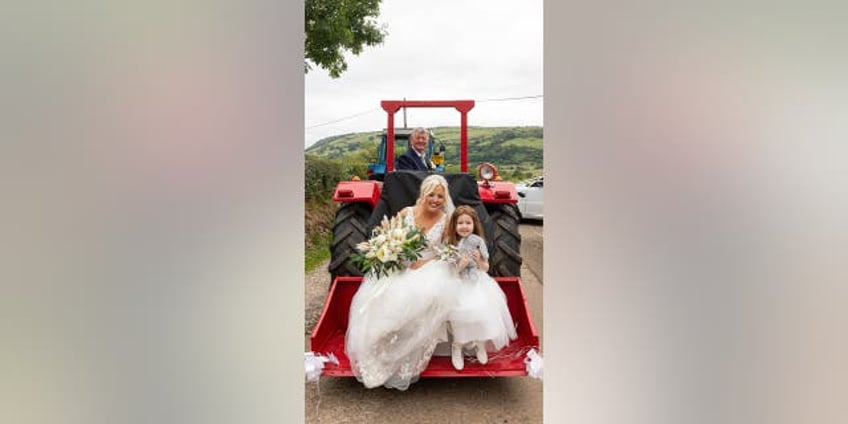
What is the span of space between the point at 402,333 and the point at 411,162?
142 centimetres

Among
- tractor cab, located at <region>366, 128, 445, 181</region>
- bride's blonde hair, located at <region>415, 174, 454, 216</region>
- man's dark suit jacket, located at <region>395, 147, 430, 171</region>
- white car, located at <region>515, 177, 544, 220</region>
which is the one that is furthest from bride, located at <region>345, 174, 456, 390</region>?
white car, located at <region>515, 177, 544, 220</region>

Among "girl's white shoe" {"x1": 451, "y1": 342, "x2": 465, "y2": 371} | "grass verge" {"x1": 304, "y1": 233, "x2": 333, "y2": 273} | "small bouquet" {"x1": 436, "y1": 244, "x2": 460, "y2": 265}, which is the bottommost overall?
"girl's white shoe" {"x1": 451, "y1": 342, "x2": 465, "y2": 371}

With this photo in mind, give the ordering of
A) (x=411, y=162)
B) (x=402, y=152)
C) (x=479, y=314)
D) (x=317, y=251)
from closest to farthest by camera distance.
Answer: (x=479, y=314)
(x=411, y=162)
(x=402, y=152)
(x=317, y=251)

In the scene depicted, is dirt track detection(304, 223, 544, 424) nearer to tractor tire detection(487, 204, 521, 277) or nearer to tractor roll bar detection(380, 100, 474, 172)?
tractor tire detection(487, 204, 521, 277)

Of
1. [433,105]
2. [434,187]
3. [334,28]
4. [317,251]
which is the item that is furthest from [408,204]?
[317,251]

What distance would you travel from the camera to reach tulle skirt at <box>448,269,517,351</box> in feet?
7.52

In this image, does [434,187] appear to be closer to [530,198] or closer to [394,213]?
[394,213]

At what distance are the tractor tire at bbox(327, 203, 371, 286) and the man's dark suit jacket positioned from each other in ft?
1.51

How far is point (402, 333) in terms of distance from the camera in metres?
2.32

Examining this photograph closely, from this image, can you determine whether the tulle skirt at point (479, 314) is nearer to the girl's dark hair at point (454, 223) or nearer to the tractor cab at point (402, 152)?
the girl's dark hair at point (454, 223)
